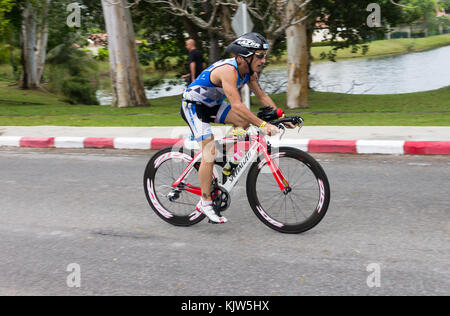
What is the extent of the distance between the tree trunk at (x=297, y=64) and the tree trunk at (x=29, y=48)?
649 inches

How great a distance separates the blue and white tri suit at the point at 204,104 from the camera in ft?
15.1

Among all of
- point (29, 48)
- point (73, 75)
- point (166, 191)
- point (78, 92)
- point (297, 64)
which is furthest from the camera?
→ point (73, 75)

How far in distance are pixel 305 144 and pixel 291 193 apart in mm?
4237

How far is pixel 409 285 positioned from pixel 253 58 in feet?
6.66

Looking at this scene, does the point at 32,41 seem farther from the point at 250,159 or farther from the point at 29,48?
the point at 250,159

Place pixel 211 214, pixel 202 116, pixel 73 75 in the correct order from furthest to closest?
pixel 73 75, pixel 211 214, pixel 202 116

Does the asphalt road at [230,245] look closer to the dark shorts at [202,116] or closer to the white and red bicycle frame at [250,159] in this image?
the white and red bicycle frame at [250,159]

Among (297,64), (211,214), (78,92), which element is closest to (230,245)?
(211,214)

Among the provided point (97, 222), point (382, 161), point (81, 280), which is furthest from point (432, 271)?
point (382, 161)

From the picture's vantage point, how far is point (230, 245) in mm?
4516

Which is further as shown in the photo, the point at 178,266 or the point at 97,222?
the point at 97,222

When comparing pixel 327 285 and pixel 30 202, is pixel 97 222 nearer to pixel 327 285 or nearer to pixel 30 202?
pixel 30 202

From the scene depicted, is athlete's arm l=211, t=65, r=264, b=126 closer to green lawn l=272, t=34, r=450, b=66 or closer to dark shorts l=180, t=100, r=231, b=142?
dark shorts l=180, t=100, r=231, b=142
